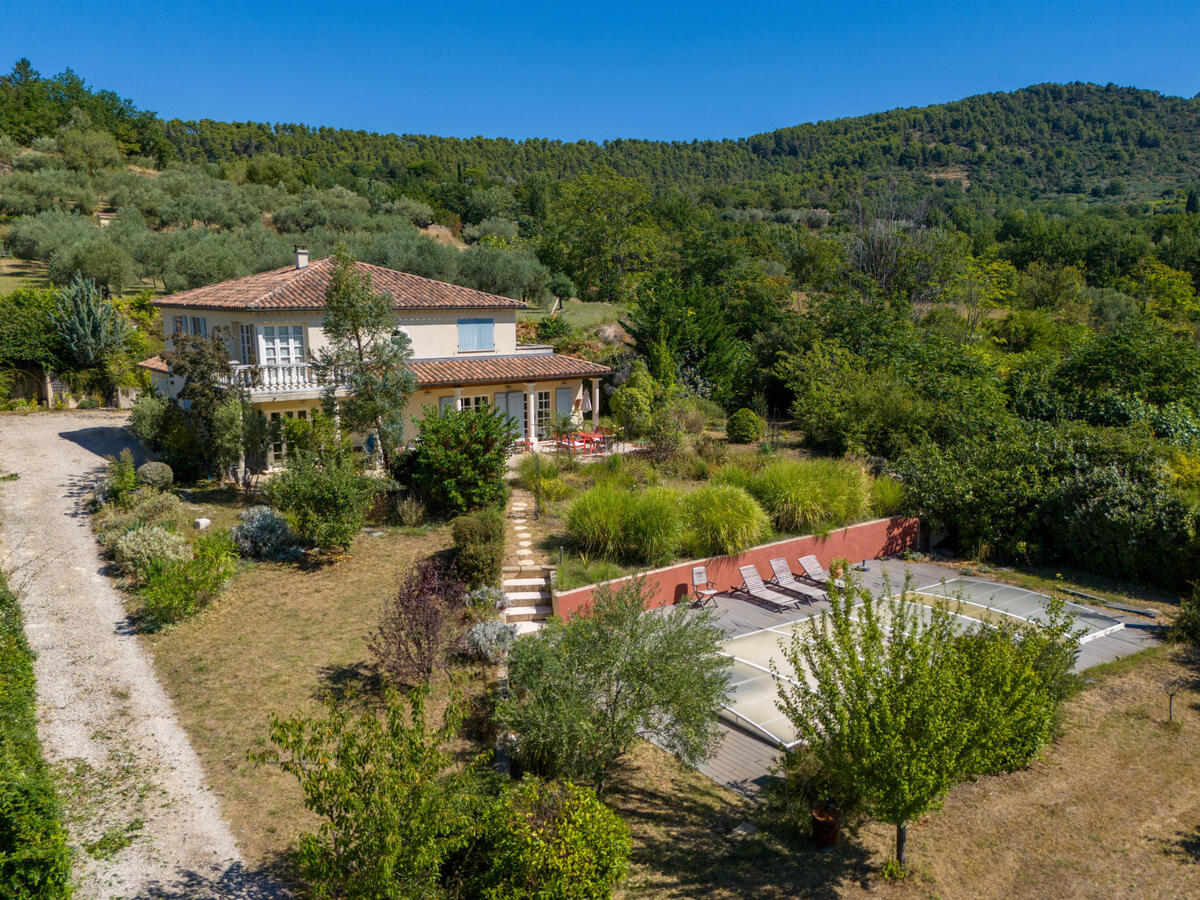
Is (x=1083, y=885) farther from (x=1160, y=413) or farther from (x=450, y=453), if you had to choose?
(x=1160, y=413)

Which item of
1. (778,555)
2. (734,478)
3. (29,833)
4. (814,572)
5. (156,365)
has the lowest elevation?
(814,572)

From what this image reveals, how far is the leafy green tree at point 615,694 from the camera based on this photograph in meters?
8.70

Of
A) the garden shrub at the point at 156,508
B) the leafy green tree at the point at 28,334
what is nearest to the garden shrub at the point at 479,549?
the garden shrub at the point at 156,508

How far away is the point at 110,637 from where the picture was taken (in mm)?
12711

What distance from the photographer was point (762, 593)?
52.5 feet

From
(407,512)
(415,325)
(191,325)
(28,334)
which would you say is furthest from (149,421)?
(28,334)

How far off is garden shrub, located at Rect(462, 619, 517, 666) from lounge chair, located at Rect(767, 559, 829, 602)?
6409 mm

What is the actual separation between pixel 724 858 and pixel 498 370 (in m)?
17.3

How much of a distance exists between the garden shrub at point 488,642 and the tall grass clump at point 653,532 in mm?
4073

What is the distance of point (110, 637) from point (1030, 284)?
54.8 m

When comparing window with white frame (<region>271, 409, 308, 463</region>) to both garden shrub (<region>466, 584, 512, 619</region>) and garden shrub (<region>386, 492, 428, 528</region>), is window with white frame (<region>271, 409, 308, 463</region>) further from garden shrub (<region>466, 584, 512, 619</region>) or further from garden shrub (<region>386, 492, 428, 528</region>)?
garden shrub (<region>466, 584, 512, 619</region>)

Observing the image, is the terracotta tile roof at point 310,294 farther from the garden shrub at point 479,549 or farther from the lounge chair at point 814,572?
the lounge chair at point 814,572

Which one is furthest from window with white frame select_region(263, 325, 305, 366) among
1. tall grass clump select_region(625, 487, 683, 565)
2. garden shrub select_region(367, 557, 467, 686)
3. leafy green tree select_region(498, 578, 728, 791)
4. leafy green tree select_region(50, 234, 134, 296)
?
leafy green tree select_region(50, 234, 134, 296)

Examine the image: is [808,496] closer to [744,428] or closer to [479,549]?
[744,428]
